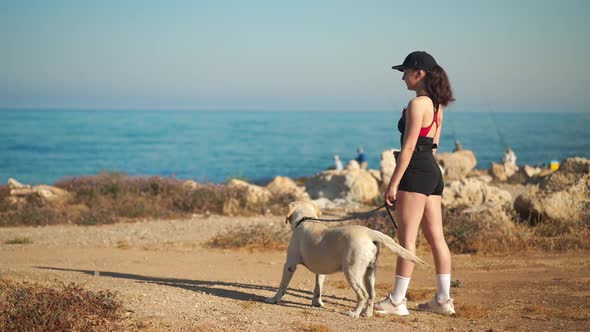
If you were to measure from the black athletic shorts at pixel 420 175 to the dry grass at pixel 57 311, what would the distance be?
2919 millimetres

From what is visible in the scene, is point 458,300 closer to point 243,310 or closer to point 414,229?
point 414,229

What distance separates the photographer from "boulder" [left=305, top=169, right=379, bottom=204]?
17.6 metres

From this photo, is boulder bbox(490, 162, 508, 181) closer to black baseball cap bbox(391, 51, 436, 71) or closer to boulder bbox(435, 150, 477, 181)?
boulder bbox(435, 150, 477, 181)

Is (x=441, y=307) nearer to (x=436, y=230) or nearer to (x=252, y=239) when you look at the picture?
(x=436, y=230)

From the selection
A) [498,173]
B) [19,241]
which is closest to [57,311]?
[19,241]

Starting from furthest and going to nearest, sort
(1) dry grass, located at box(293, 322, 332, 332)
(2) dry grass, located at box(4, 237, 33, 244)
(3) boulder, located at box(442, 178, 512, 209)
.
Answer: (3) boulder, located at box(442, 178, 512, 209), (2) dry grass, located at box(4, 237, 33, 244), (1) dry grass, located at box(293, 322, 332, 332)

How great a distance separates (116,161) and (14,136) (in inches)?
978

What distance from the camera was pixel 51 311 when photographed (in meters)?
5.69

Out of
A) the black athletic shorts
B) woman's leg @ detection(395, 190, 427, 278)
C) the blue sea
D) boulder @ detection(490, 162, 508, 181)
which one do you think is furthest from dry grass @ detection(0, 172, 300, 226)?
the blue sea

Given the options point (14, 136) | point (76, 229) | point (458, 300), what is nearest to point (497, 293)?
point (458, 300)

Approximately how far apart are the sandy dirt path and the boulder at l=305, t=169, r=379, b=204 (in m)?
5.16

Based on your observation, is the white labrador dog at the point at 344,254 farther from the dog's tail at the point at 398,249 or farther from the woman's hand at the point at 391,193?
the woman's hand at the point at 391,193

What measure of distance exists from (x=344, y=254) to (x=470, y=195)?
7813 mm

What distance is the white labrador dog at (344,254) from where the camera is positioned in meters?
6.25
